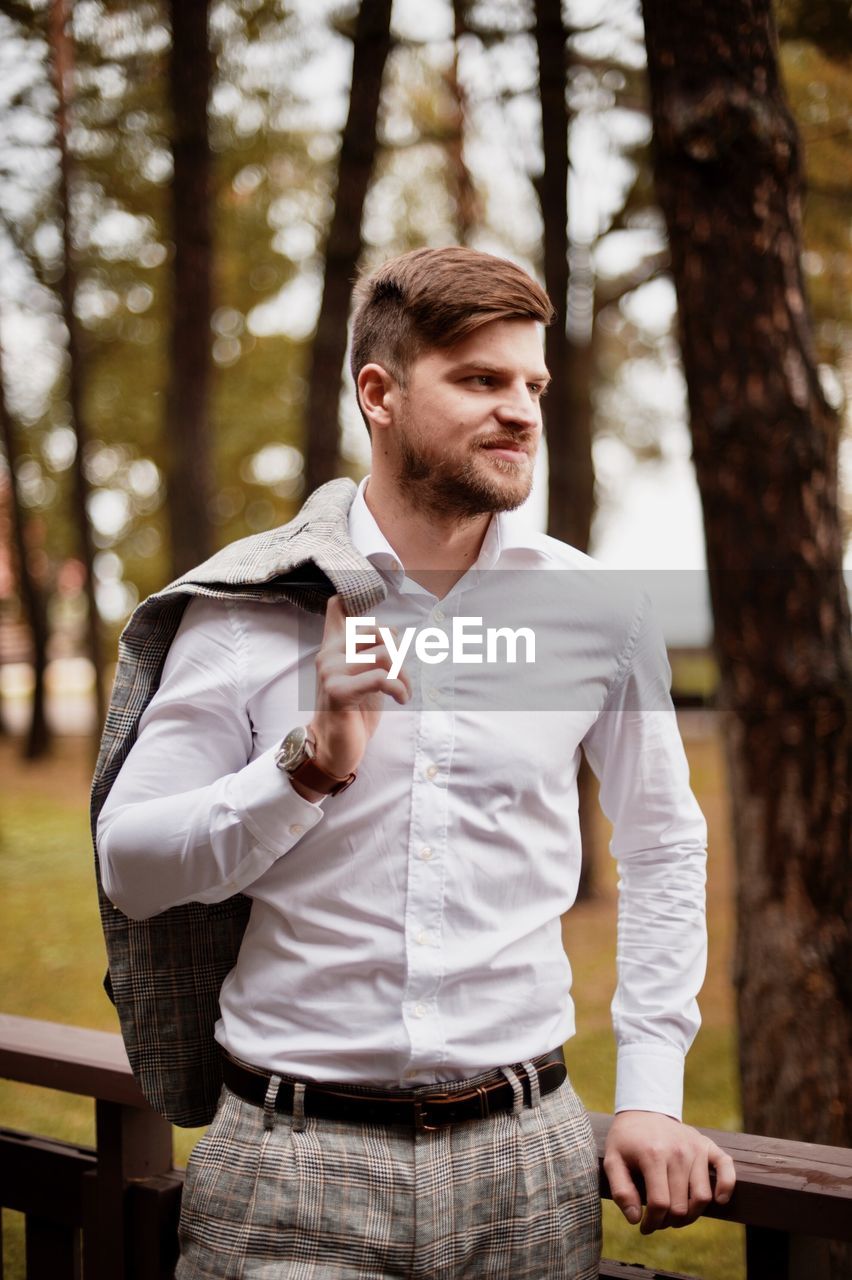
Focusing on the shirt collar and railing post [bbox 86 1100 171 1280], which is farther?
railing post [bbox 86 1100 171 1280]

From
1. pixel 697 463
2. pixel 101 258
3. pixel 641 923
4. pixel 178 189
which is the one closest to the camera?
pixel 641 923

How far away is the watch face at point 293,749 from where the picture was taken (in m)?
1.39

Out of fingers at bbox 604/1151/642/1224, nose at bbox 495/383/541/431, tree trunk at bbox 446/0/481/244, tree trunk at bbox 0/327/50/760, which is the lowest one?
fingers at bbox 604/1151/642/1224

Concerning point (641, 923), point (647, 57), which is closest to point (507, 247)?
point (647, 57)

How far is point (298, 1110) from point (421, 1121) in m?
0.15

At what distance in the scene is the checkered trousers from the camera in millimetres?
1425

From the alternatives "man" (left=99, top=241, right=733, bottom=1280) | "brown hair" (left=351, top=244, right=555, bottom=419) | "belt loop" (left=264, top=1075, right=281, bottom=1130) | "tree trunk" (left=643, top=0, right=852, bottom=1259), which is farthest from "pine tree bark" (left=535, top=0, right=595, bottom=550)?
"belt loop" (left=264, top=1075, right=281, bottom=1130)

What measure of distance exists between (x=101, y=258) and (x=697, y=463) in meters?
8.79

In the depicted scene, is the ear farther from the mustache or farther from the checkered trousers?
the checkered trousers

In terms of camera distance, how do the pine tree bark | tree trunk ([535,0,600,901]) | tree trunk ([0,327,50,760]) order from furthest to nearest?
tree trunk ([0,327,50,760]) < tree trunk ([535,0,600,901]) < the pine tree bark

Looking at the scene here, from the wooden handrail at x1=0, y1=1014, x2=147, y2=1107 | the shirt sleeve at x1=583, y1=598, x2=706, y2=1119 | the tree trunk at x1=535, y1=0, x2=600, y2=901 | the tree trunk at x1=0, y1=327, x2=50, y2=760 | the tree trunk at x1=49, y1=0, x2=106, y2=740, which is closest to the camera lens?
the shirt sleeve at x1=583, y1=598, x2=706, y2=1119

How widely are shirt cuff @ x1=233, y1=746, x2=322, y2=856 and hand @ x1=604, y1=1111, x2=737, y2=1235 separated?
610mm

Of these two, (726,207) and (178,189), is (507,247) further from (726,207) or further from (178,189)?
(726,207)

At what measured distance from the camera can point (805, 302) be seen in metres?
Result: 3.25
